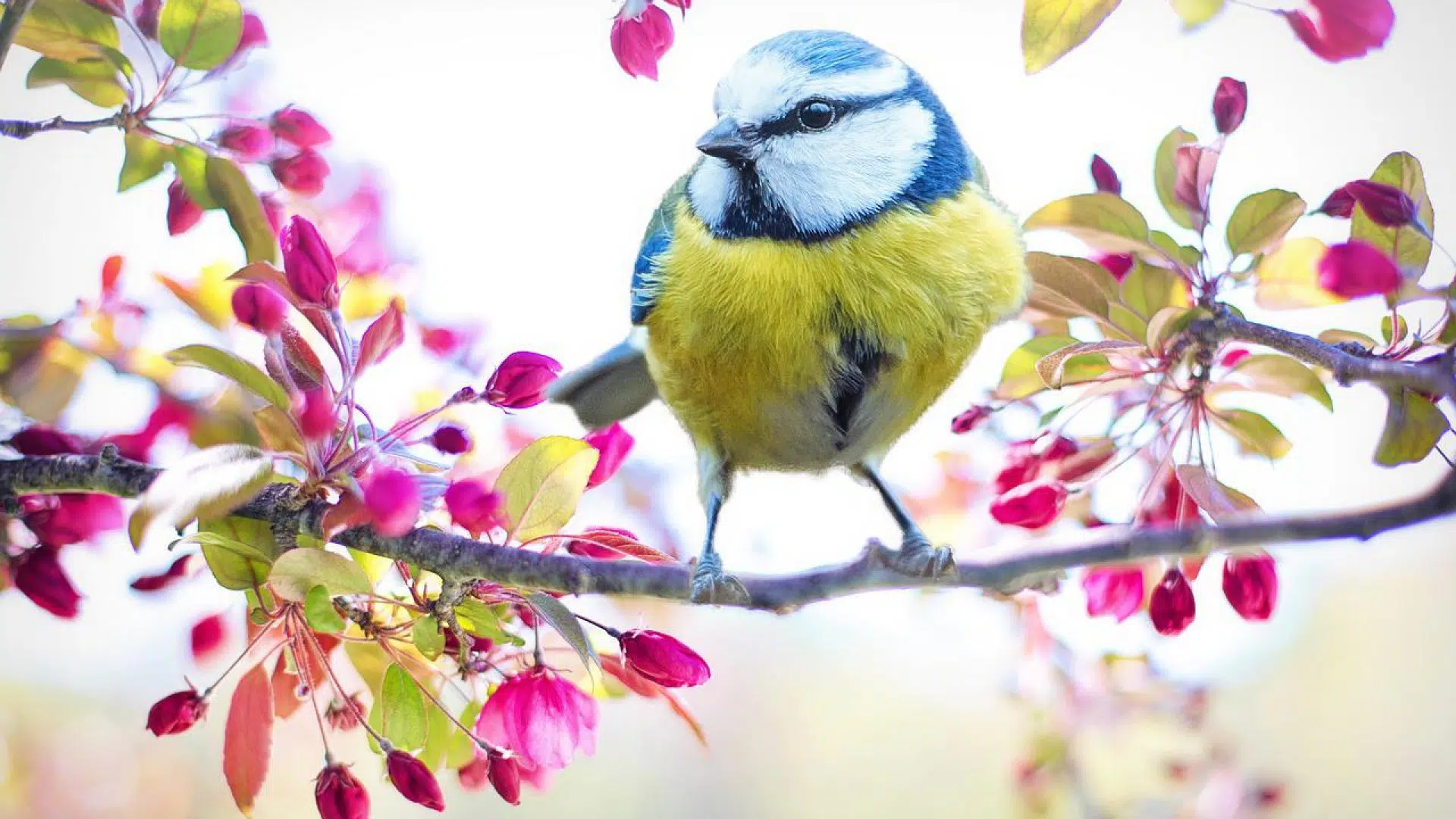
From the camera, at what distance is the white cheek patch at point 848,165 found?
610 millimetres

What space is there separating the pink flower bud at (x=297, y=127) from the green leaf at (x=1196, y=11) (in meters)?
0.40

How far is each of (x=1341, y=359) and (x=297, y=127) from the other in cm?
48

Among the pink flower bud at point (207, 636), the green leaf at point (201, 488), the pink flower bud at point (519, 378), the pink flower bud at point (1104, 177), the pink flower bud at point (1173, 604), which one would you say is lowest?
the pink flower bud at point (207, 636)

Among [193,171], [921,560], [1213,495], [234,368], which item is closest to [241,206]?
[193,171]

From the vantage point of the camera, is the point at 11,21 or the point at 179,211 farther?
the point at 179,211

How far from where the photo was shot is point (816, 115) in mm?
609

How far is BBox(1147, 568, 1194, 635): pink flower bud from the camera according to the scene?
22.2 inches

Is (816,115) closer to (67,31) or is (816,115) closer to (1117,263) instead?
(1117,263)

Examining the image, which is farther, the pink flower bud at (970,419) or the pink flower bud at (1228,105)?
the pink flower bud at (970,419)

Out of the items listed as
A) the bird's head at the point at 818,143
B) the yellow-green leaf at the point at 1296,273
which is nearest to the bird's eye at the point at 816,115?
the bird's head at the point at 818,143

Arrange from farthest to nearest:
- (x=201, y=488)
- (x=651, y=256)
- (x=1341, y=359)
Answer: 1. (x=651, y=256)
2. (x=1341, y=359)
3. (x=201, y=488)

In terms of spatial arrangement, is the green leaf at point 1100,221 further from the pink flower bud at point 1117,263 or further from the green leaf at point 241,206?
the green leaf at point 241,206

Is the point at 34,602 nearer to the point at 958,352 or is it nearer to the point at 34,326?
the point at 34,326

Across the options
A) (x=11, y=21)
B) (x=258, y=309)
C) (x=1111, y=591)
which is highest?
(x=11, y=21)
